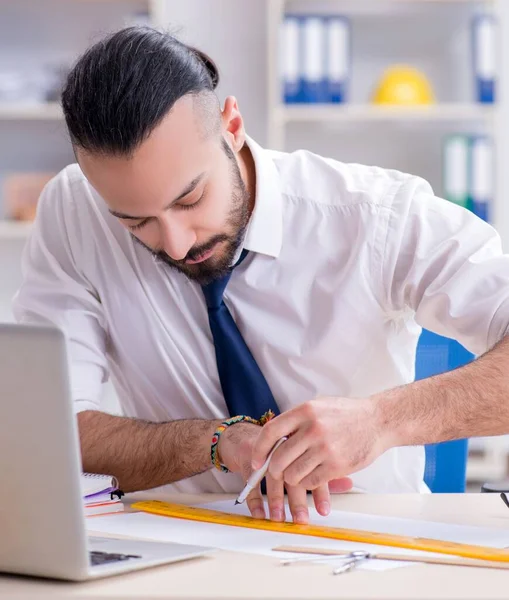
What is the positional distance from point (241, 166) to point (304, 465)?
657mm

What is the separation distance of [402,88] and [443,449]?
217cm

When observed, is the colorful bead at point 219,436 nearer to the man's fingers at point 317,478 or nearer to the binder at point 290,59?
the man's fingers at point 317,478

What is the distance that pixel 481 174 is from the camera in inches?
139

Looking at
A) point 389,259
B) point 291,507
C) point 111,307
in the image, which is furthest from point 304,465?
point 111,307

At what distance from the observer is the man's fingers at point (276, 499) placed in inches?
47.6

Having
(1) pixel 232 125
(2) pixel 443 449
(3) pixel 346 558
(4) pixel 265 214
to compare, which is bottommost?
(2) pixel 443 449

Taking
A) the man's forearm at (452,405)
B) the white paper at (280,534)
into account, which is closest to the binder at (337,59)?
the man's forearm at (452,405)

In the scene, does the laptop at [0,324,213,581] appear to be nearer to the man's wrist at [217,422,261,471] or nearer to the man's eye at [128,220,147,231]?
the man's wrist at [217,422,261,471]

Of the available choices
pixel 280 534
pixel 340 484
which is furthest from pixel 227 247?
pixel 280 534

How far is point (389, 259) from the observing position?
161 cm

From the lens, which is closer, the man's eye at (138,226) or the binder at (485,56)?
the man's eye at (138,226)

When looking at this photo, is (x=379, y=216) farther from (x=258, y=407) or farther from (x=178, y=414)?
(x=178, y=414)

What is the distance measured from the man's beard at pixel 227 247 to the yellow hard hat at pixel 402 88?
2.12 m

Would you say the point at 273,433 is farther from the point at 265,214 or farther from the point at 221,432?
the point at 265,214
